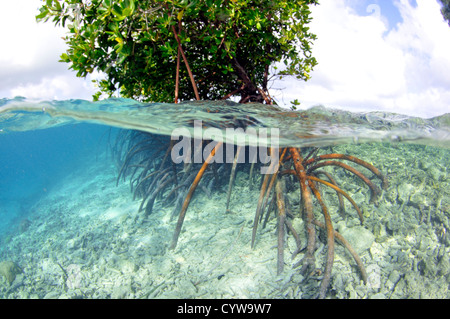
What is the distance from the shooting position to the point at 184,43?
5.00m

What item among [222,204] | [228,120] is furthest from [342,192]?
[228,120]

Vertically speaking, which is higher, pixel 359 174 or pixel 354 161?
pixel 354 161

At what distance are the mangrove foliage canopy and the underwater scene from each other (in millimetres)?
824

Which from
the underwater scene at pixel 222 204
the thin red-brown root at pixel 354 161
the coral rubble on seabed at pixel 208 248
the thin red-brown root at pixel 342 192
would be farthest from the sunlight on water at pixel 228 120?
the coral rubble on seabed at pixel 208 248

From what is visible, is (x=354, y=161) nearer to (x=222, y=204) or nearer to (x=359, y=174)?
(x=359, y=174)

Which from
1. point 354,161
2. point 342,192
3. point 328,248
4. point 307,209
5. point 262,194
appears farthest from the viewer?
point 354,161

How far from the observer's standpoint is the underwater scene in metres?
3.14

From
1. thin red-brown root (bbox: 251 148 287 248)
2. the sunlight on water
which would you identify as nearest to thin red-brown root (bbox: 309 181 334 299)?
thin red-brown root (bbox: 251 148 287 248)

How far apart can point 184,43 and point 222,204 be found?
316 centimetres

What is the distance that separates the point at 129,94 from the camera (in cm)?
604

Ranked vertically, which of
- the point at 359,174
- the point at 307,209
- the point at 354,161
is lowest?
the point at 307,209

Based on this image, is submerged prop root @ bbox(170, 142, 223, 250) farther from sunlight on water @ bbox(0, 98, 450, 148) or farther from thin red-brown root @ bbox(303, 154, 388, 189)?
thin red-brown root @ bbox(303, 154, 388, 189)
